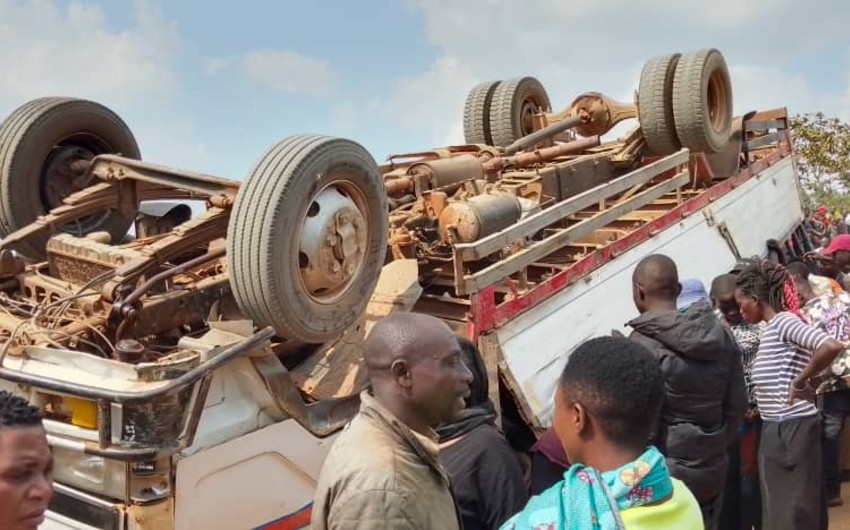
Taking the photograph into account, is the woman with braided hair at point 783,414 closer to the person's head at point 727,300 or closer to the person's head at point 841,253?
the person's head at point 727,300

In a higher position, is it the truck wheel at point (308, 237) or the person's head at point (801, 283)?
the truck wheel at point (308, 237)

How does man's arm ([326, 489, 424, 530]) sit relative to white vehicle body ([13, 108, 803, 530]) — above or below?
above

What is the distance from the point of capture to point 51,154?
419 centimetres

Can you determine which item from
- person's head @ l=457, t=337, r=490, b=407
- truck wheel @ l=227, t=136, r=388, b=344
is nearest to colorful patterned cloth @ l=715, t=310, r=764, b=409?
truck wheel @ l=227, t=136, r=388, b=344

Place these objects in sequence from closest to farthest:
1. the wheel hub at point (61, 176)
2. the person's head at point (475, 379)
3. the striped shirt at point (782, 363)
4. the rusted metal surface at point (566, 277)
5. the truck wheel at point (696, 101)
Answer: the person's head at point (475, 379), the striped shirt at point (782, 363), the rusted metal surface at point (566, 277), the wheel hub at point (61, 176), the truck wheel at point (696, 101)

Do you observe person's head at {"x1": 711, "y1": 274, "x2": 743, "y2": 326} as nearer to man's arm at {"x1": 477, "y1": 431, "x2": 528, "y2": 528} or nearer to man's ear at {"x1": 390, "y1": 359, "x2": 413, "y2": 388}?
man's arm at {"x1": 477, "y1": 431, "x2": 528, "y2": 528}

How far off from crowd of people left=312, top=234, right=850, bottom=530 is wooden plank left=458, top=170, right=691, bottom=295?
727 millimetres

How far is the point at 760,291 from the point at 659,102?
10.3ft

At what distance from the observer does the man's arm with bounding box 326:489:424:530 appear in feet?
5.24

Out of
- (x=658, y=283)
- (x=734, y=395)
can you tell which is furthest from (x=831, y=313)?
(x=658, y=283)

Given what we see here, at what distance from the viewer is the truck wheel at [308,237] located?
2.94m

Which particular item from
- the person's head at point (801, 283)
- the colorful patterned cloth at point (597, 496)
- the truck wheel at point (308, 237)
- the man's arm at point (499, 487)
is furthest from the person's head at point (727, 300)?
the colorful patterned cloth at point (597, 496)

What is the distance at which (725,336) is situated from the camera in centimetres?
305

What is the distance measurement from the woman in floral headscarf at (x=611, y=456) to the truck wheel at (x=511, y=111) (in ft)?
18.8
